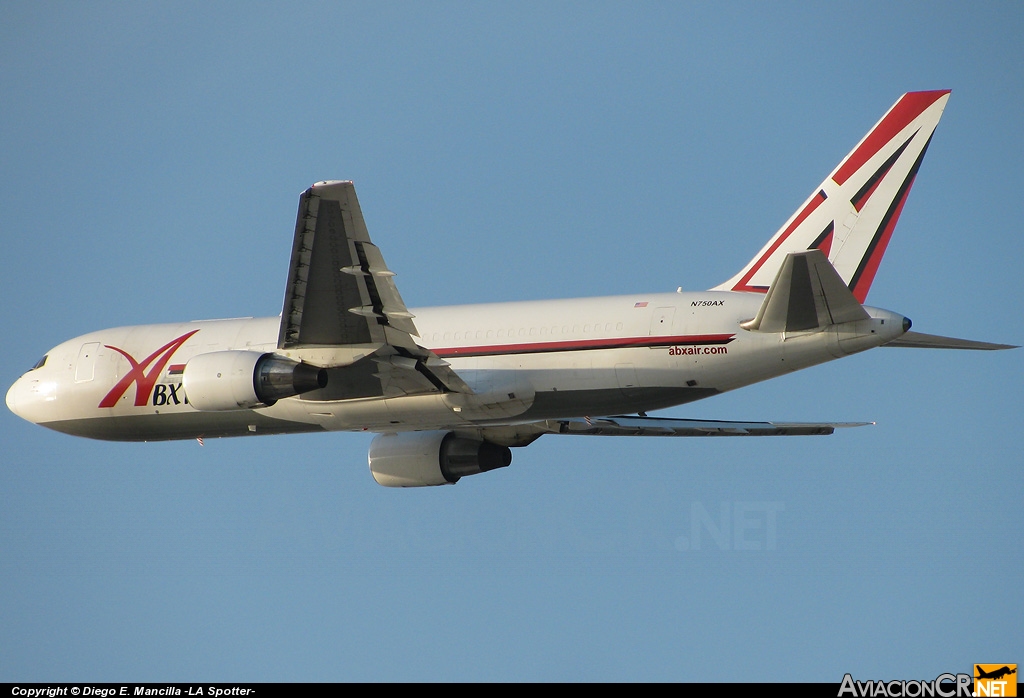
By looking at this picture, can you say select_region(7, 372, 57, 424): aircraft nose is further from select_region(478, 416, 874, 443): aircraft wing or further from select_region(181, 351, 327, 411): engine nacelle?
select_region(478, 416, 874, 443): aircraft wing

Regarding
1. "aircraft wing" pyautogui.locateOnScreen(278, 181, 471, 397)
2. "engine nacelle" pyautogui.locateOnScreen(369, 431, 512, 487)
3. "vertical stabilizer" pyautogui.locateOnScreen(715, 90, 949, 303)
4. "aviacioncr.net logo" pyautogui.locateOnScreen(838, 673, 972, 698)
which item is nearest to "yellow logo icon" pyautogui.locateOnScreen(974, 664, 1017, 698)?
"aviacioncr.net logo" pyautogui.locateOnScreen(838, 673, 972, 698)

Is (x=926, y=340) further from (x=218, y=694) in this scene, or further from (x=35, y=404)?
(x=35, y=404)

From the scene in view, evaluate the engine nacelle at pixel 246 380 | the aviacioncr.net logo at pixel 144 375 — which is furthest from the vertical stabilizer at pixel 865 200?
the aviacioncr.net logo at pixel 144 375

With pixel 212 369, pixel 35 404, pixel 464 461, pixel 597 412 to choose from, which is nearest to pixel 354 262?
pixel 212 369

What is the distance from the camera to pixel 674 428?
32719 millimetres

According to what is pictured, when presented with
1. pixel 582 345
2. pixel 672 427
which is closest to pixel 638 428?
pixel 672 427

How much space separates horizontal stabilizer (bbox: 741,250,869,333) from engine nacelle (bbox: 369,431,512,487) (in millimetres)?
9227

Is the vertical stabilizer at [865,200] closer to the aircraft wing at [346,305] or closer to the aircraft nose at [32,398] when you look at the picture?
the aircraft wing at [346,305]

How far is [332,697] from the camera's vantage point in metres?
23.1

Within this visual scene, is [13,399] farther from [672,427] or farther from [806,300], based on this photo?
[806,300]

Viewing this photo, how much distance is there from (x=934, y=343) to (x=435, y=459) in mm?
12089

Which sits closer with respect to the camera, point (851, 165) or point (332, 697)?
point (332, 697)

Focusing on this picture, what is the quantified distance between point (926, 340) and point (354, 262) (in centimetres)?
1141

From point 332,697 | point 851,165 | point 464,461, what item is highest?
point 851,165
